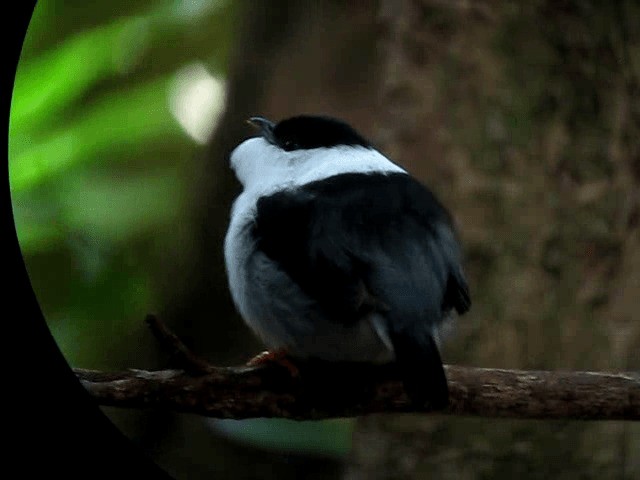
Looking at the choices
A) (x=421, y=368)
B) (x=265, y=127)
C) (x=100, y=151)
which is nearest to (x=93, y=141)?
(x=100, y=151)

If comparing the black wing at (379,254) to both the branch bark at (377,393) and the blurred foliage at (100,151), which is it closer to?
the branch bark at (377,393)

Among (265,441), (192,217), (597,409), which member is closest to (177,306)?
(192,217)

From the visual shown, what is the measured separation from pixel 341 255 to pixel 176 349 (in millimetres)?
216

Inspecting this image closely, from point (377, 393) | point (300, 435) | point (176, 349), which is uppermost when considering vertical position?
point (176, 349)

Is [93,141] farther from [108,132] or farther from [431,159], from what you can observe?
[431,159]

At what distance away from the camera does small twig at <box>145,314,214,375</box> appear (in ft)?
3.75

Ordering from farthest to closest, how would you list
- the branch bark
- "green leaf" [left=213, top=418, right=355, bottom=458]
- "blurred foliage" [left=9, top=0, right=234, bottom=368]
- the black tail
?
"green leaf" [left=213, top=418, right=355, bottom=458] → "blurred foliage" [left=9, top=0, right=234, bottom=368] → the branch bark → the black tail

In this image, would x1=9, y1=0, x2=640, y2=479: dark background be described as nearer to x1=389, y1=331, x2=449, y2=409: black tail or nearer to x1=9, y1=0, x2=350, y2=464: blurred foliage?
x1=9, y1=0, x2=350, y2=464: blurred foliage

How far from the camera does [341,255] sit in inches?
47.5

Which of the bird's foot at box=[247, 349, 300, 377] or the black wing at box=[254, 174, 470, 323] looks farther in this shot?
the bird's foot at box=[247, 349, 300, 377]

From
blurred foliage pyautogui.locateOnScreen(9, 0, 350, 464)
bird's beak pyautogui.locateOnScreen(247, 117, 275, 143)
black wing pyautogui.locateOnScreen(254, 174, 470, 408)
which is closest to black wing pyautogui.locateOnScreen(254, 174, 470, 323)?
black wing pyautogui.locateOnScreen(254, 174, 470, 408)

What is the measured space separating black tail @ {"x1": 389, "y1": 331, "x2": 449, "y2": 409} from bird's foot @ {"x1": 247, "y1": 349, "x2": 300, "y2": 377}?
226mm

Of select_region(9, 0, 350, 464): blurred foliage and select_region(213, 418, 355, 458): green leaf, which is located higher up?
select_region(9, 0, 350, 464): blurred foliage

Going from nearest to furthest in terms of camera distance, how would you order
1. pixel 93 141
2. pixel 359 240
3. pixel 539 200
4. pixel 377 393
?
pixel 359 240
pixel 377 393
pixel 539 200
pixel 93 141
